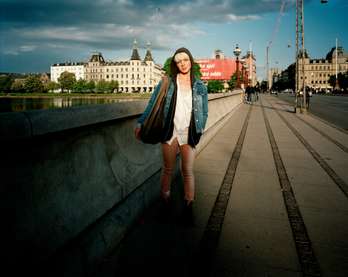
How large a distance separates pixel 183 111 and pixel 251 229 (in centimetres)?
148

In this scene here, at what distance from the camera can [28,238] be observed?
209cm

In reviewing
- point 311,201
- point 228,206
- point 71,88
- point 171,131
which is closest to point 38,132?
point 171,131

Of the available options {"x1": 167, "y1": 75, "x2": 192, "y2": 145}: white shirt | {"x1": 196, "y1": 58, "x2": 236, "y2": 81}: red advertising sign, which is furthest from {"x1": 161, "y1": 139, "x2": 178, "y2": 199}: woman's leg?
{"x1": 196, "y1": 58, "x2": 236, "y2": 81}: red advertising sign

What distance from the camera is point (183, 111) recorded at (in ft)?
11.6

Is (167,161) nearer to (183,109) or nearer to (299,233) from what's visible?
(183,109)

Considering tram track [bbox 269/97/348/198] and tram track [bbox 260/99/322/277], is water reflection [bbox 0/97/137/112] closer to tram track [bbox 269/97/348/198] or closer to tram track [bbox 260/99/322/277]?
tram track [bbox 260/99/322/277]

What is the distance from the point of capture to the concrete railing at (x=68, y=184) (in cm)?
200

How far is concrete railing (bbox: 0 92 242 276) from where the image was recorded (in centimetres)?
200

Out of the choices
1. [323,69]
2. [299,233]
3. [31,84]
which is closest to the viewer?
[299,233]

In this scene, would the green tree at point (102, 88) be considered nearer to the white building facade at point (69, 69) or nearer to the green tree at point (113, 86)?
the green tree at point (113, 86)

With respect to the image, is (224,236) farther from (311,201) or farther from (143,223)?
(311,201)

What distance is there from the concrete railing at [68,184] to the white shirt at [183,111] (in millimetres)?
562

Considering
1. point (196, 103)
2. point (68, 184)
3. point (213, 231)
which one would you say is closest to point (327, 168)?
point (213, 231)

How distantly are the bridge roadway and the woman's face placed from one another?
1695mm
